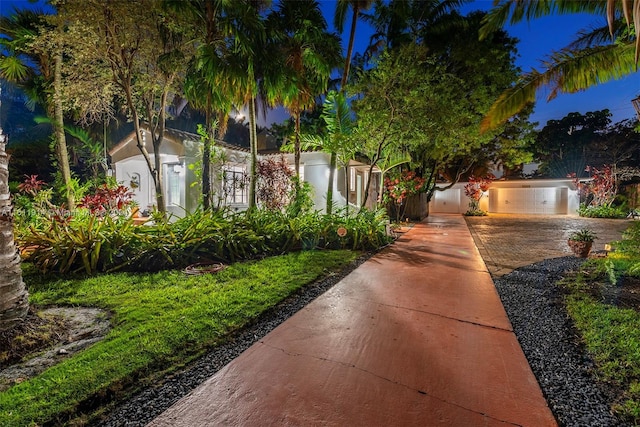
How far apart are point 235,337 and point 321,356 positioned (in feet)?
3.11

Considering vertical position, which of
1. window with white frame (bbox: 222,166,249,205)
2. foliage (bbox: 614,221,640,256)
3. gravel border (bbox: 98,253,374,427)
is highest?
window with white frame (bbox: 222,166,249,205)

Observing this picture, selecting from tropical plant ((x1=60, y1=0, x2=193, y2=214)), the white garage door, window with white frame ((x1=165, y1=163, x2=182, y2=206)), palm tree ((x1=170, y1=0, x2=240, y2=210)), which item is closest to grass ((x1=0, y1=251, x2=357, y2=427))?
palm tree ((x1=170, y1=0, x2=240, y2=210))

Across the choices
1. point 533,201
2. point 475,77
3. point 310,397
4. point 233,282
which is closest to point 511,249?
point 233,282

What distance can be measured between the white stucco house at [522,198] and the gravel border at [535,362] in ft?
77.8

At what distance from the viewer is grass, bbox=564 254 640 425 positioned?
2.06 m

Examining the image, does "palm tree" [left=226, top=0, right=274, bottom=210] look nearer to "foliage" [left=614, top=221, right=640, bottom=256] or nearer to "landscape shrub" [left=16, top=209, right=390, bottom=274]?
"landscape shrub" [left=16, top=209, right=390, bottom=274]

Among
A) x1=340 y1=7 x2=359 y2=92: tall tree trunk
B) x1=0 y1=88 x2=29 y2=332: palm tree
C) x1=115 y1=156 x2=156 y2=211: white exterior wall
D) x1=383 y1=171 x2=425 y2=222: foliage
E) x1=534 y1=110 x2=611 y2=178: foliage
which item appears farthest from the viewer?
x1=534 y1=110 x2=611 y2=178: foliage

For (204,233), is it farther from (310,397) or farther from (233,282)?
(310,397)

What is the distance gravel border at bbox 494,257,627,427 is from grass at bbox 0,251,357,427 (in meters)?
2.75

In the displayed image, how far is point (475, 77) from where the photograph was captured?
543 inches

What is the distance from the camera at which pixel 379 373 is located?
235cm

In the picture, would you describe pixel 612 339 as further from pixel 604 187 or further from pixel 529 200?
pixel 529 200

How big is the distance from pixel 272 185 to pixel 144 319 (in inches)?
272

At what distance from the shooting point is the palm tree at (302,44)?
27.8 feet
